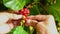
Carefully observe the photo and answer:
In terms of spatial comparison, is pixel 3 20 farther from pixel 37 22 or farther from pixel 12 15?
pixel 37 22

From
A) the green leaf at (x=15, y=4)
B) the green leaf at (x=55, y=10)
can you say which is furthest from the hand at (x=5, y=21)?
the green leaf at (x=55, y=10)

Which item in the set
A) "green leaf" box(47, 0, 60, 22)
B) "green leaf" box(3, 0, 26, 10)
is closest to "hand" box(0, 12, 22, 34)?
"green leaf" box(3, 0, 26, 10)

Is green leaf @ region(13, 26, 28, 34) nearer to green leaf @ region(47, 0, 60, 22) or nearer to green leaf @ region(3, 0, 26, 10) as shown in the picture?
green leaf @ region(3, 0, 26, 10)

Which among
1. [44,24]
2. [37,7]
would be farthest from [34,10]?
[44,24]

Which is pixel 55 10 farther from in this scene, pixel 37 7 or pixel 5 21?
pixel 5 21

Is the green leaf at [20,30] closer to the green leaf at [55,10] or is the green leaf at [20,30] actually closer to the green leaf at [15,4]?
the green leaf at [15,4]
